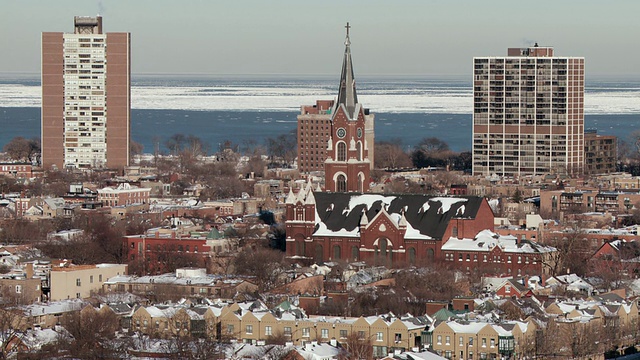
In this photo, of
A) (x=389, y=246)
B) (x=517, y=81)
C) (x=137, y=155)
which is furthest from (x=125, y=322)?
(x=137, y=155)

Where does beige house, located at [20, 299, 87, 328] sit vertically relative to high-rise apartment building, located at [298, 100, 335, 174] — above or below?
below

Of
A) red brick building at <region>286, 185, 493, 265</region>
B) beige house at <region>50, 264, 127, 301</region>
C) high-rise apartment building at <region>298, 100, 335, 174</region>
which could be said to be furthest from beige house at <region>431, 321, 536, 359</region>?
high-rise apartment building at <region>298, 100, 335, 174</region>

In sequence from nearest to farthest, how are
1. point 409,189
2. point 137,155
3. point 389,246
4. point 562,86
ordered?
point 389,246
point 409,189
point 562,86
point 137,155

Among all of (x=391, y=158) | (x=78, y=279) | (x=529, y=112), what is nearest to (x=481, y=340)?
(x=78, y=279)

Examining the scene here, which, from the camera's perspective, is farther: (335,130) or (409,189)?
(409,189)

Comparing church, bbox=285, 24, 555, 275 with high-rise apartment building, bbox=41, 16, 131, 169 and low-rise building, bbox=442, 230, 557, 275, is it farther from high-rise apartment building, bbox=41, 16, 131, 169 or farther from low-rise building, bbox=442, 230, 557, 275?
high-rise apartment building, bbox=41, 16, 131, 169

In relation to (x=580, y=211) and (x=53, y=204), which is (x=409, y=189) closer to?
(x=580, y=211)

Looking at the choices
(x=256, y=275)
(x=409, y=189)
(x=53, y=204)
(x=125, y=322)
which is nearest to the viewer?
(x=125, y=322)
